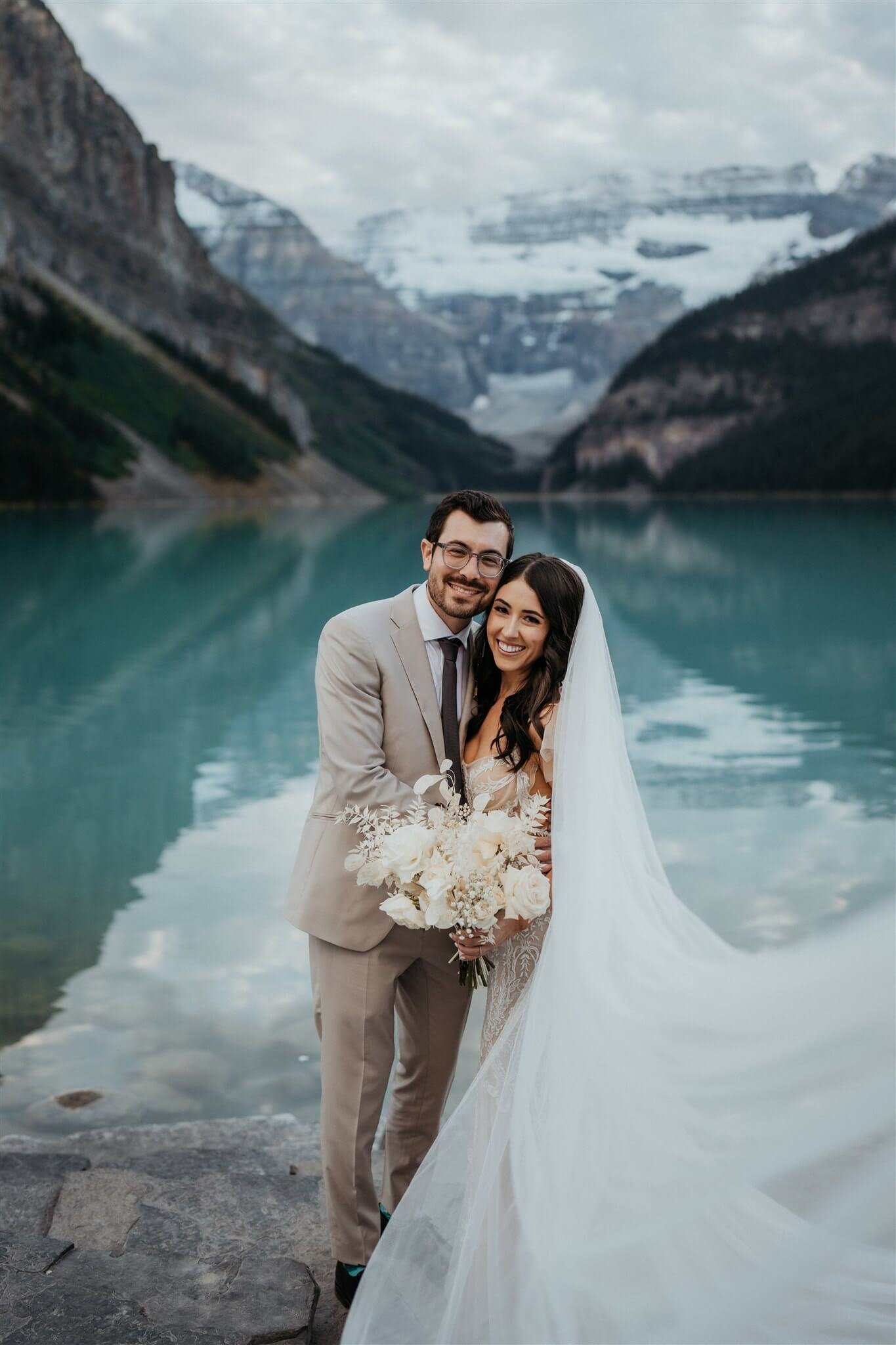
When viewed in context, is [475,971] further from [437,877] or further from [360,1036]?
[437,877]

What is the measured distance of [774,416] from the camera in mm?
164000

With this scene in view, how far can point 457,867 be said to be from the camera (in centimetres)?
Result: 334

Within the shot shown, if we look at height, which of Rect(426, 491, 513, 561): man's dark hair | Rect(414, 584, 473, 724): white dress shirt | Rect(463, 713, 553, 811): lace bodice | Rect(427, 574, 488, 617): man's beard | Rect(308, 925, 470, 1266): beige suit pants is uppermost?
Rect(426, 491, 513, 561): man's dark hair

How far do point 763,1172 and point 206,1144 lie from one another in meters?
3.11

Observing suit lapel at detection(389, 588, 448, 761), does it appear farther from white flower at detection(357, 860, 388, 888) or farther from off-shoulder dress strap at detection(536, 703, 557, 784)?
white flower at detection(357, 860, 388, 888)

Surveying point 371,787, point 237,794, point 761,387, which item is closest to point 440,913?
point 371,787

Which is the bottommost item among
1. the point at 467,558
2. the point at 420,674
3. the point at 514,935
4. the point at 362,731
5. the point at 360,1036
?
the point at 360,1036

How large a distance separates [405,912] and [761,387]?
178428 millimetres

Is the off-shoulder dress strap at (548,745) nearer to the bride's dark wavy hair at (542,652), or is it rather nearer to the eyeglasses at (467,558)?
the bride's dark wavy hair at (542,652)

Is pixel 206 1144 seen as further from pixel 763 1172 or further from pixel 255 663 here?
pixel 255 663

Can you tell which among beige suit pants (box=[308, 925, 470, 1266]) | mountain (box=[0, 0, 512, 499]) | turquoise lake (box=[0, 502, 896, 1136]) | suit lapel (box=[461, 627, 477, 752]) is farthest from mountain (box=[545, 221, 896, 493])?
beige suit pants (box=[308, 925, 470, 1266])

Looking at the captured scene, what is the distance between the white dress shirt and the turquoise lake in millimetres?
3087

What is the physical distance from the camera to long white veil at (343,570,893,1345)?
277 centimetres

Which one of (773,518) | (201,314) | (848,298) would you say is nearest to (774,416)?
(848,298)
